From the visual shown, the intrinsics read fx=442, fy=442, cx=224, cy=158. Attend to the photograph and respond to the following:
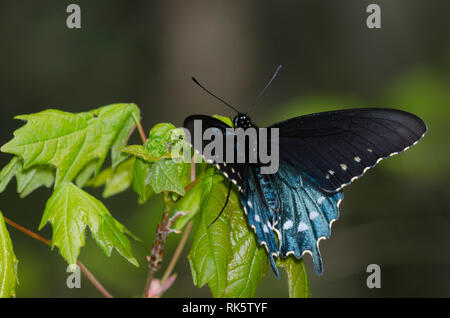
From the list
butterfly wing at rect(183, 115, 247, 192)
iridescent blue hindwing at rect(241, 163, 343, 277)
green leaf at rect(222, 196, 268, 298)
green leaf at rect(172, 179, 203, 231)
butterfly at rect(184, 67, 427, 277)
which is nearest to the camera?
butterfly wing at rect(183, 115, 247, 192)

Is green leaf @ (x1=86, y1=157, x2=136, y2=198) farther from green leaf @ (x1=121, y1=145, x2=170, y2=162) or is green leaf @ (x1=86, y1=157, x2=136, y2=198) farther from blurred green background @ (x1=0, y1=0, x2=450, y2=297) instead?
blurred green background @ (x1=0, y1=0, x2=450, y2=297)

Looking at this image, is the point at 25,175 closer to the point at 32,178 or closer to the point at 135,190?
the point at 32,178

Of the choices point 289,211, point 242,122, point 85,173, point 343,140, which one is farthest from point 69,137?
point 343,140

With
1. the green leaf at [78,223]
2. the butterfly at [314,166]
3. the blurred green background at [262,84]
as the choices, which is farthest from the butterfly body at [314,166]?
the blurred green background at [262,84]

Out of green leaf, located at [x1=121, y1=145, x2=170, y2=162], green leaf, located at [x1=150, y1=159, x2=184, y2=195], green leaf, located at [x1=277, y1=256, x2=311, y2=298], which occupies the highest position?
green leaf, located at [x1=121, y1=145, x2=170, y2=162]

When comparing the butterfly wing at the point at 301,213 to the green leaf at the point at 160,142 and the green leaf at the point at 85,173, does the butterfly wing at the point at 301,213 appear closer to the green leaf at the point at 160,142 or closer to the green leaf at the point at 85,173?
the green leaf at the point at 160,142

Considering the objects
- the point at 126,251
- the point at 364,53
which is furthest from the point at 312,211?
the point at 364,53

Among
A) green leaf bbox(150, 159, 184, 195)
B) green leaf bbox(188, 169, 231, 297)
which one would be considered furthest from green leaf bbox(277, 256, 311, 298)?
green leaf bbox(150, 159, 184, 195)
